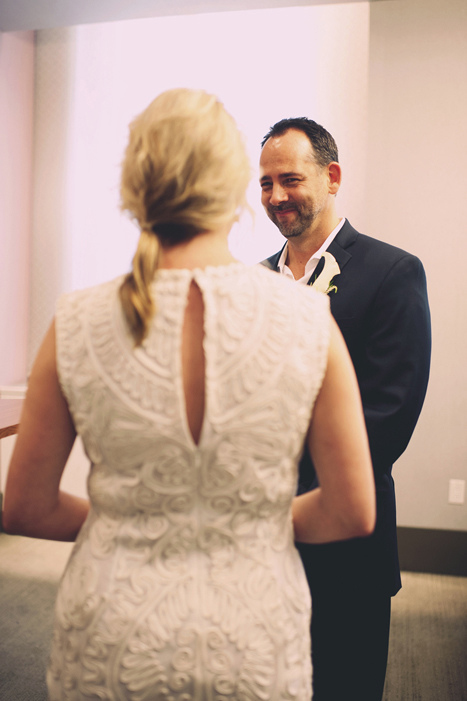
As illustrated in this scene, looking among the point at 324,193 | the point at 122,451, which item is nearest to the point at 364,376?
the point at 324,193

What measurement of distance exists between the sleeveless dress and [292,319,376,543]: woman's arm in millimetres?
29

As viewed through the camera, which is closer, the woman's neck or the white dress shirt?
the woman's neck

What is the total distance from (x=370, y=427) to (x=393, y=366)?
16cm

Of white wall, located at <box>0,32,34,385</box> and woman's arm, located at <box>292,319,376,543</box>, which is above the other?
white wall, located at <box>0,32,34,385</box>

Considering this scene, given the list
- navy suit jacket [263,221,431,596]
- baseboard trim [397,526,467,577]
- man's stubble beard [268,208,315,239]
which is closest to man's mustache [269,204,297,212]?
man's stubble beard [268,208,315,239]

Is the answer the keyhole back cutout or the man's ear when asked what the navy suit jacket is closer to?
the man's ear

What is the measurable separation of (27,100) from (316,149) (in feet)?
9.58

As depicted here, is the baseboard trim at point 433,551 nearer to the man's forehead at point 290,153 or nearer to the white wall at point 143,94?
the white wall at point 143,94

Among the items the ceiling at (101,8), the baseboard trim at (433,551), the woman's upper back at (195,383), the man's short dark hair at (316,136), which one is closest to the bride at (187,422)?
the woman's upper back at (195,383)

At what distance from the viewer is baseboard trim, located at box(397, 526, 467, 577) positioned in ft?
11.6

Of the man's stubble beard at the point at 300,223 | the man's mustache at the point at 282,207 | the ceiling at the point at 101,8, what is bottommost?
the man's stubble beard at the point at 300,223

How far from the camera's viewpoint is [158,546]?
0.88m

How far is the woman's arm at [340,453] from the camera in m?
0.88

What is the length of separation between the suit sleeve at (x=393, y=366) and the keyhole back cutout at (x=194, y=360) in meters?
0.74
